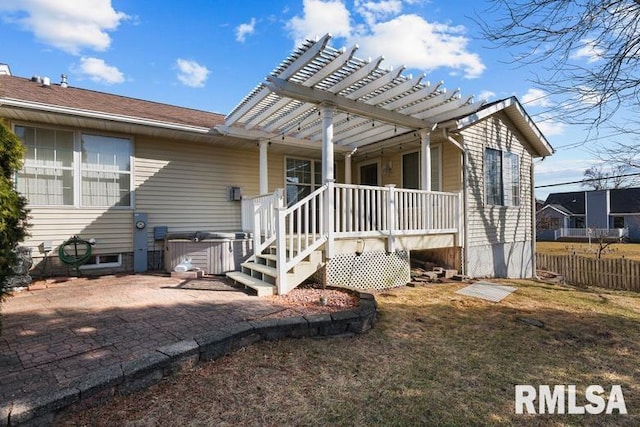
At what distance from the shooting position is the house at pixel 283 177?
5.65 meters

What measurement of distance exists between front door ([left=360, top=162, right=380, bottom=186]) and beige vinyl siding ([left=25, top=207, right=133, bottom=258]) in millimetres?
6879

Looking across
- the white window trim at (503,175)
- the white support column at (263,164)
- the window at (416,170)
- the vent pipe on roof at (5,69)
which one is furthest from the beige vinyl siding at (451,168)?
the vent pipe on roof at (5,69)

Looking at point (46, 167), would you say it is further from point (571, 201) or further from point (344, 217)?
point (571, 201)

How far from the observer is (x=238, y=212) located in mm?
8773

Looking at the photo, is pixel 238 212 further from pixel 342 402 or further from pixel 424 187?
pixel 342 402

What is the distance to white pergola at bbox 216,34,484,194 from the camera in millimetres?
5012

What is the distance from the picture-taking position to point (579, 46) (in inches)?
190

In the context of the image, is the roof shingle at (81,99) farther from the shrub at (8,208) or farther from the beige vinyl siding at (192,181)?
the shrub at (8,208)

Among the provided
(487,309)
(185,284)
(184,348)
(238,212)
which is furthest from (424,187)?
(184,348)

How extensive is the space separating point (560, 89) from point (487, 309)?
3712 millimetres

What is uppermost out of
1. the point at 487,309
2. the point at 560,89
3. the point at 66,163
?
the point at 560,89

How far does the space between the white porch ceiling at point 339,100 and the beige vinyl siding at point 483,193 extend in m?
1.90

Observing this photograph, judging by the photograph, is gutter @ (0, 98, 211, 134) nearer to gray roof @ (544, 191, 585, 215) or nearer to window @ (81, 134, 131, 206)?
window @ (81, 134, 131, 206)

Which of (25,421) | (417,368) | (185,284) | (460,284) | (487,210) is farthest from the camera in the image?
(487,210)
